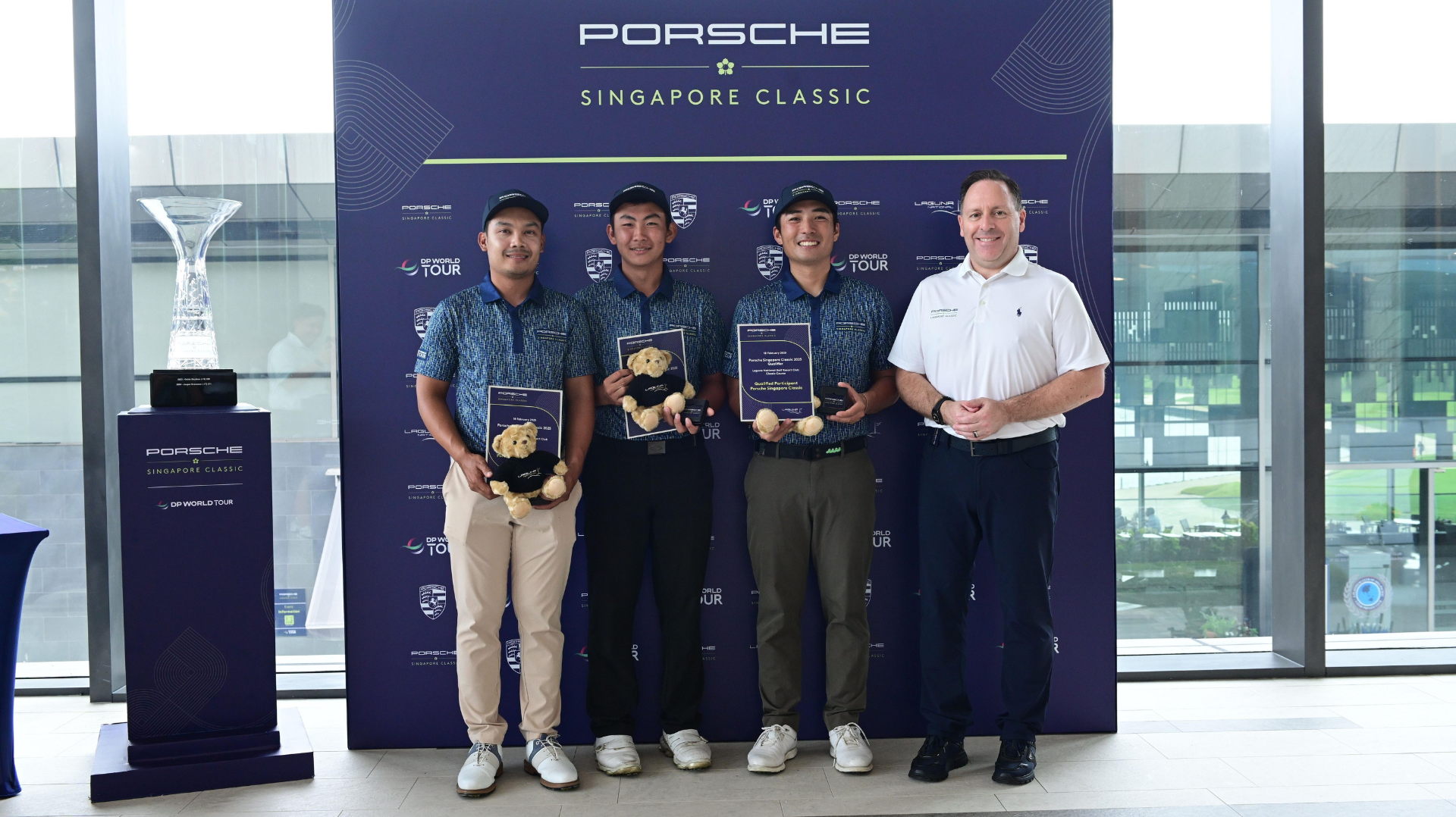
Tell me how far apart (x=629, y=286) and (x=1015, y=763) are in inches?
79.2

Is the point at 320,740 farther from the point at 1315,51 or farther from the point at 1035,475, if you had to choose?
the point at 1315,51

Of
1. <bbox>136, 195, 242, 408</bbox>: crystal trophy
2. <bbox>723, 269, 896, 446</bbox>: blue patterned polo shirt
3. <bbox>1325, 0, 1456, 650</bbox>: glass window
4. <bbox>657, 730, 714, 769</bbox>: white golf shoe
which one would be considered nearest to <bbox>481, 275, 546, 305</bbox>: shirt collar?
<bbox>723, 269, 896, 446</bbox>: blue patterned polo shirt

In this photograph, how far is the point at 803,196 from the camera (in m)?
3.00

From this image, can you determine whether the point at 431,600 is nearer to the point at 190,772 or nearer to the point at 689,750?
the point at 190,772

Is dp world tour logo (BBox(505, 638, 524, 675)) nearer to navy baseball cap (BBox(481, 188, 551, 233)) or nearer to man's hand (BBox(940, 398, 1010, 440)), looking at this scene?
navy baseball cap (BBox(481, 188, 551, 233))

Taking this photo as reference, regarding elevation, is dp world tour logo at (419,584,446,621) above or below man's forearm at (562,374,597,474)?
below

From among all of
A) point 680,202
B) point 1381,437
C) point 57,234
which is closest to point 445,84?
point 680,202

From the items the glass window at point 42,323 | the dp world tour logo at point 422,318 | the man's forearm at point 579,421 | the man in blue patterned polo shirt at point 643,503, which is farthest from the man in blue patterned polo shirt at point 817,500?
the glass window at point 42,323

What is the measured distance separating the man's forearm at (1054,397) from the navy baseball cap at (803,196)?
34.6 inches

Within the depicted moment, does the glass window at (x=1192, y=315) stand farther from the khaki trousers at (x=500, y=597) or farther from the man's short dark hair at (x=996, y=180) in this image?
the khaki trousers at (x=500, y=597)

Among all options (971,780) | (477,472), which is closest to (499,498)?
(477,472)

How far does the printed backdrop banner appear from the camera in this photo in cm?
327

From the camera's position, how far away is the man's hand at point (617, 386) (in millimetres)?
2953

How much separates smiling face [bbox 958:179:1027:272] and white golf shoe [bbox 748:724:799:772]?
170cm
